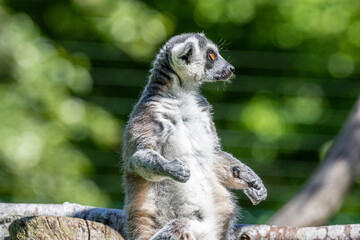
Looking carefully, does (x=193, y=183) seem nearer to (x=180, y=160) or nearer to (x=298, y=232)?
(x=180, y=160)

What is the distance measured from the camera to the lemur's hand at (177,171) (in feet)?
9.11

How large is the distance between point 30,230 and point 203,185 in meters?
0.87

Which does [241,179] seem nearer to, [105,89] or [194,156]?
[194,156]

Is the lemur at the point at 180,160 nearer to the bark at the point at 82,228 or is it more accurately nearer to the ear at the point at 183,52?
the ear at the point at 183,52

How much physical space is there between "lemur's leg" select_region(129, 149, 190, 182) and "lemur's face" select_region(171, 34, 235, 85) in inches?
20.6

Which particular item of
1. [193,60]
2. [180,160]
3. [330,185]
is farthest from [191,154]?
[330,185]

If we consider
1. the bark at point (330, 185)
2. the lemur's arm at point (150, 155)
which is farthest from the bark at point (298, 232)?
the bark at point (330, 185)

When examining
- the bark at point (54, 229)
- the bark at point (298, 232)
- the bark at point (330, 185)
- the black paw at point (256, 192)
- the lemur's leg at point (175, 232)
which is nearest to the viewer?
the bark at point (54, 229)

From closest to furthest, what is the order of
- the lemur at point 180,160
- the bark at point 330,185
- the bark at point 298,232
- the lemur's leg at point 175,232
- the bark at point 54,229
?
1. the bark at point 54,229
2. the lemur's leg at point 175,232
3. the bark at point 298,232
4. the lemur at point 180,160
5. the bark at point 330,185

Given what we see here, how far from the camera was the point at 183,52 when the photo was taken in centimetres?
325

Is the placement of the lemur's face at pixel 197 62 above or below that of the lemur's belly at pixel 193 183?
above

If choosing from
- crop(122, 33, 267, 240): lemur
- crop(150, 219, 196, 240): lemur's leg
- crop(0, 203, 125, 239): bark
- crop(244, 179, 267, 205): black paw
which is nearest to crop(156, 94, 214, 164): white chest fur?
crop(122, 33, 267, 240): lemur

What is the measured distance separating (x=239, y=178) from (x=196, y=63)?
0.62 metres

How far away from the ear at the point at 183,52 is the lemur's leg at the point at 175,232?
2.77ft
